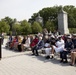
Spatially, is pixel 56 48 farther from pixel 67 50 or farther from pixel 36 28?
pixel 36 28

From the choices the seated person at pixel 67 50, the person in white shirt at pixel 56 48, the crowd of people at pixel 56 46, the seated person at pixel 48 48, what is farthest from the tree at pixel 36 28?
the seated person at pixel 67 50

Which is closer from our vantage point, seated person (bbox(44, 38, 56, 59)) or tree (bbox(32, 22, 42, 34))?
seated person (bbox(44, 38, 56, 59))

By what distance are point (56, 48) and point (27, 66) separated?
7.16 ft

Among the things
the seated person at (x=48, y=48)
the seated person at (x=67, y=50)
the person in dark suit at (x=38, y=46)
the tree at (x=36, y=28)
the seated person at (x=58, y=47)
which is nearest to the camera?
the seated person at (x=67, y=50)

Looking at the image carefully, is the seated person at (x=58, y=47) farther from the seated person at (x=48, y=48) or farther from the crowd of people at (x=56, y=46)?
the seated person at (x=48, y=48)

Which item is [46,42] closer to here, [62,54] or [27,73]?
[62,54]

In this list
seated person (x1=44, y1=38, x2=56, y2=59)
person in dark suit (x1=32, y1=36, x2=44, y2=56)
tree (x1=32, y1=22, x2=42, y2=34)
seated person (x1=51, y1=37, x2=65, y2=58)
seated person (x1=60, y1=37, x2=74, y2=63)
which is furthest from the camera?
tree (x1=32, y1=22, x2=42, y2=34)

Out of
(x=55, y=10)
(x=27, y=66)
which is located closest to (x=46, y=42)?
(x=27, y=66)

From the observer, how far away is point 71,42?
10.9 m

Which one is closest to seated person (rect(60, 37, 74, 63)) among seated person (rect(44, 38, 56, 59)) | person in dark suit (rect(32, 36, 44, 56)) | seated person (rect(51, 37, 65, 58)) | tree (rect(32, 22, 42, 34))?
seated person (rect(51, 37, 65, 58))

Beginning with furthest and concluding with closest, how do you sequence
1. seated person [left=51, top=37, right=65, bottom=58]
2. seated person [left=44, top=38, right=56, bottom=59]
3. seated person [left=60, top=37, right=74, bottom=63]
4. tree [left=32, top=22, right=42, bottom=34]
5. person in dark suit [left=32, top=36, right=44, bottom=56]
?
tree [left=32, top=22, right=42, bottom=34] → person in dark suit [left=32, top=36, right=44, bottom=56] → seated person [left=44, top=38, right=56, bottom=59] → seated person [left=51, top=37, right=65, bottom=58] → seated person [left=60, top=37, right=74, bottom=63]

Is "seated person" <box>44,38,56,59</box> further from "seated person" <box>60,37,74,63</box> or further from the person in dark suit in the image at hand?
"seated person" <box>60,37,74,63</box>

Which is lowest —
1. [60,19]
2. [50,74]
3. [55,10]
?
[50,74]

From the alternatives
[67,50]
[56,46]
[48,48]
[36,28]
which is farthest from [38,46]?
[36,28]
